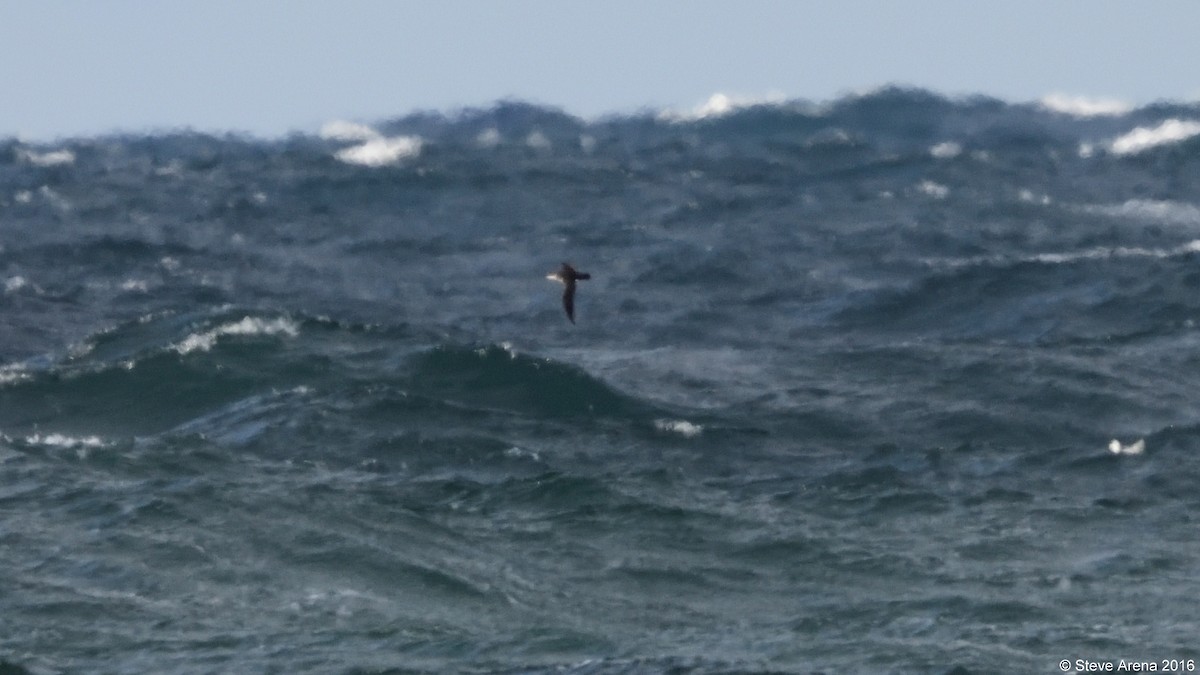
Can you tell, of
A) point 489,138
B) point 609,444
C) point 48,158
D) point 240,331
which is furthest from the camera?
point 489,138

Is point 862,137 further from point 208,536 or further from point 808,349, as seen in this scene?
point 208,536

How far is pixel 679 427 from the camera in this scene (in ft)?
141

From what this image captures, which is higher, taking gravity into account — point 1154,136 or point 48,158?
point 48,158

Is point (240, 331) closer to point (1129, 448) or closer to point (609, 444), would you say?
point (609, 444)

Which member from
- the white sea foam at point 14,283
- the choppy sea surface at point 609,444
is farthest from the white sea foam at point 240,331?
the white sea foam at point 14,283

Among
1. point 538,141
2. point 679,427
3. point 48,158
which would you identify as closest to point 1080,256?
point 679,427

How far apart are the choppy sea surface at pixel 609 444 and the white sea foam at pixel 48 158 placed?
37.0 metres

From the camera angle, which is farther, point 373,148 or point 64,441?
point 373,148

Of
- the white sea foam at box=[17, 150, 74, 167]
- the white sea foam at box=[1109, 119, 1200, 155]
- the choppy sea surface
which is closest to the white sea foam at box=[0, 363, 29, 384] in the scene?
the choppy sea surface

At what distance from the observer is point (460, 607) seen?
32.4 meters

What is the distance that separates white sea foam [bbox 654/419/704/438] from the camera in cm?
4250

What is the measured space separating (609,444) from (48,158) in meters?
86.4

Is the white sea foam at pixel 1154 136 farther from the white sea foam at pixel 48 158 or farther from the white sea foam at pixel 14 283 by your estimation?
the white sea foam at pixel 14 283

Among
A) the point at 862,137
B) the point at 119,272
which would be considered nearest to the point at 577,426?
the point at 119,272
